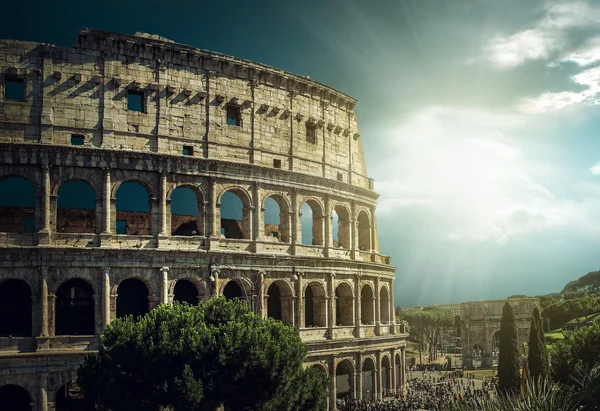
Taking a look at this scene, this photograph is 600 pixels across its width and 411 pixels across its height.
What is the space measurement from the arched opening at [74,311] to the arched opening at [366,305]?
17912mm

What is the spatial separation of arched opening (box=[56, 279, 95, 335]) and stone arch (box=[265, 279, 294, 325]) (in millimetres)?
9346

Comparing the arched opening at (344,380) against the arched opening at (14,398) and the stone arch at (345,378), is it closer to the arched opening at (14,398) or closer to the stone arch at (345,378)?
the stone arch at (345,378)

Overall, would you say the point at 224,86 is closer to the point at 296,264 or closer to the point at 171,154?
the point at 171,154

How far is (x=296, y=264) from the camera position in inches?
1425

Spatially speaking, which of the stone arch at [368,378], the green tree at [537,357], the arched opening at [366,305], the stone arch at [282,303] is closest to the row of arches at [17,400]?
the stone arch at [282,303]

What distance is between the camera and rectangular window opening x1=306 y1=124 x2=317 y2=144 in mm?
39594

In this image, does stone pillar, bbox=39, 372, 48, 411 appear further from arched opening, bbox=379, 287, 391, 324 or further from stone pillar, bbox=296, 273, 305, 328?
arched opening, bbox=379, 287, 391, 324

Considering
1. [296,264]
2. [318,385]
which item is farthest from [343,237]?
[318,385]

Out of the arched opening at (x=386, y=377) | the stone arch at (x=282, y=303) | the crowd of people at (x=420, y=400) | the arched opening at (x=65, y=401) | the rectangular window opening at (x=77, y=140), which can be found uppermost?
the rectangular window opening at (x=77, y=140)

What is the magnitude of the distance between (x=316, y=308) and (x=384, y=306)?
795 centimetres

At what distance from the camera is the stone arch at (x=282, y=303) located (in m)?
35.8

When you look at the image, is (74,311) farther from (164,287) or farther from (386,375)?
(386,375)

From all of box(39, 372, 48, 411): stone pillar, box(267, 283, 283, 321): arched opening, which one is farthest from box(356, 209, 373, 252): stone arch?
box(39, 372, 48, 411): stone pillar

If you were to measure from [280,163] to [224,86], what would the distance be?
5487 millimetres
